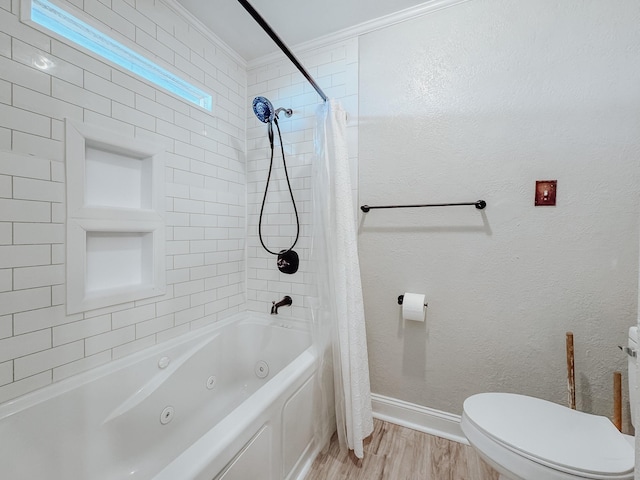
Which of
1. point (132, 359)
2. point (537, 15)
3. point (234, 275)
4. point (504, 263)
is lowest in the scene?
point (132, 359)

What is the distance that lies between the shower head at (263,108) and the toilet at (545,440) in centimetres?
189

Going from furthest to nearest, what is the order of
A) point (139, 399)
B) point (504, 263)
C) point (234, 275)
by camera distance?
1. point (234, 275)
2. point (504, 263)
3. point (139, 399)

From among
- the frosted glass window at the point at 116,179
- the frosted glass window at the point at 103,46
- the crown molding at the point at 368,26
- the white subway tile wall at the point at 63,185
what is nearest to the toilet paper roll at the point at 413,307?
the white subway tile wall at the point at 63,185

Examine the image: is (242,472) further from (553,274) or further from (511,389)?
(553,274)

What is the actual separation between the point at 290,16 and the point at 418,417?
8.46ft

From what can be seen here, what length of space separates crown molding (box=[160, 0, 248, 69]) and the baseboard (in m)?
2.58

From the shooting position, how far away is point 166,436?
4.33ft

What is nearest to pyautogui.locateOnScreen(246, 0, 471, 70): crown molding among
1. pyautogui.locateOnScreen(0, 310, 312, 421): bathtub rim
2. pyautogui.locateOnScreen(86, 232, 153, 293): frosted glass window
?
pyautogui.locateOnScreen(86, 232, 153, 293): frosted glass window

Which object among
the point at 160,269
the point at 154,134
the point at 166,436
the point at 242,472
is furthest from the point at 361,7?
the point at 166,436

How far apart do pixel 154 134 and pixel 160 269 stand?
2.45 feet

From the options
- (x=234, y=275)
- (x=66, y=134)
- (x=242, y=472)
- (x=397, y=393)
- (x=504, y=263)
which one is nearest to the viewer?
(x=242, y=472)

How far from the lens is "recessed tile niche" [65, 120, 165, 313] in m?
1.13

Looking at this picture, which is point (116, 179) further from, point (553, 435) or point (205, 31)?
point (553, 435)

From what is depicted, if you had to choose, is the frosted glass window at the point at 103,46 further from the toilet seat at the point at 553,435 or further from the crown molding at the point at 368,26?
the toilet seat at the point at 553,435
